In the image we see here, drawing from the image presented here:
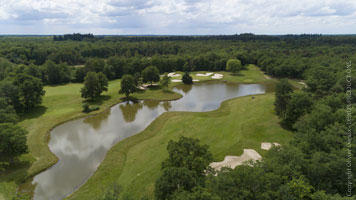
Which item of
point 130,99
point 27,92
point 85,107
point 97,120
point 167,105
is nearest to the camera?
point 97,120

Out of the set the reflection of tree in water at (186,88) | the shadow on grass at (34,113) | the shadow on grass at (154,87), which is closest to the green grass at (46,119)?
the shadow on grass at (34,113)

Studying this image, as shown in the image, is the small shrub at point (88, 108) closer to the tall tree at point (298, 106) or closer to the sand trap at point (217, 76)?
the tall tree at point (298, 106)

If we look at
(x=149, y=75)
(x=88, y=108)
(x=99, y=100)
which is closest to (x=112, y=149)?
(x=88, y=108)

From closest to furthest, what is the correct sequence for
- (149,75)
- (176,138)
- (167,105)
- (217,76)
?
(176,138) < (167,105) < (149,75) < (217,76)

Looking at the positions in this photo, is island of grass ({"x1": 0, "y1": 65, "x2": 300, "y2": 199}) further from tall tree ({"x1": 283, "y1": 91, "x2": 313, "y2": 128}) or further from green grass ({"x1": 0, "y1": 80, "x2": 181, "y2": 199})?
tall tree ({"x1": 283, "y1": 91, "x2": 313, "y2": 128})

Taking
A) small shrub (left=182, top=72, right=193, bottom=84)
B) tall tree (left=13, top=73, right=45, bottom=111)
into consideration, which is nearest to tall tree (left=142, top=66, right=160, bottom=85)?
small shrub (left=182, top=72, right=193, bottom=84)

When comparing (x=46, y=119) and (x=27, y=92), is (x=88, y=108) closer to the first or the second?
(x=46, y=119)

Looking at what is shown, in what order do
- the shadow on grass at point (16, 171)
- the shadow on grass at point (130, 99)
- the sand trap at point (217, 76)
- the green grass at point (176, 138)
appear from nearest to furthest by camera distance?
the green grass at point (176, 138), the shadow on grass at point (16, 171), the shadow on grass at point (130, 99), the sand trap at point (217, 76)
